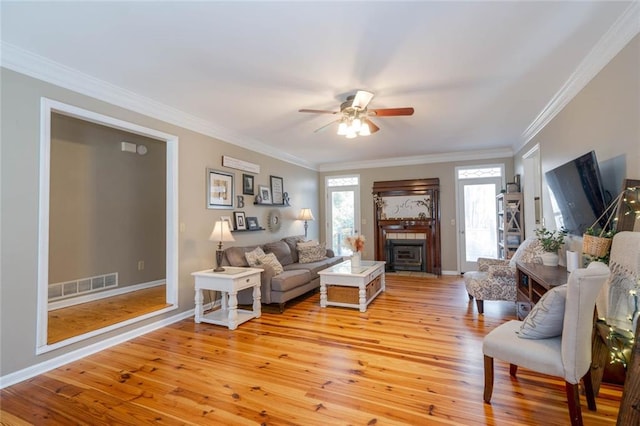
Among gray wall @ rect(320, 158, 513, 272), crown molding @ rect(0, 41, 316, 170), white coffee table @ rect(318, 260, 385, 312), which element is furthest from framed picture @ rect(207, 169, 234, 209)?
gray wall @ rect(320, 158, 513, 272)

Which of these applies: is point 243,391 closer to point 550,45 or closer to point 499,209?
point 550,45

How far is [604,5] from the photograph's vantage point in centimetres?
191

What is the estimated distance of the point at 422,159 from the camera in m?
6.49

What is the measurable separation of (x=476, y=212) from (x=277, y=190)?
4.16 m

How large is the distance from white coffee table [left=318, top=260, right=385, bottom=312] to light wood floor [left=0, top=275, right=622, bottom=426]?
62 cm

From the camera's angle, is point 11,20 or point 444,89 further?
point 444,89

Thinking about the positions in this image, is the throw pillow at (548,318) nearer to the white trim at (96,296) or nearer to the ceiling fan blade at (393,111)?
the ceiling fan blade at (393,111)

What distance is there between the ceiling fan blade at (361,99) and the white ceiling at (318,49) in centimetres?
10

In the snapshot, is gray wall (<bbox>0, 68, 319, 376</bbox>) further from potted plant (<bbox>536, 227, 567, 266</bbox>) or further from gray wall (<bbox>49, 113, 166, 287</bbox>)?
potted plant (<bbox>536, 227, 567, 266</bbox>)

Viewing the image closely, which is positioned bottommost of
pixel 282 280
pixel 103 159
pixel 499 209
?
pixel 282 280

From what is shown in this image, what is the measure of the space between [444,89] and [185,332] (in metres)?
3.90

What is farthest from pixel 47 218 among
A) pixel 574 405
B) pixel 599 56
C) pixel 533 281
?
pixel 599 56

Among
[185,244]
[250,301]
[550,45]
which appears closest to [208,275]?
[185,244]

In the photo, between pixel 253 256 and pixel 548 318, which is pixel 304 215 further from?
pixel 548 318
